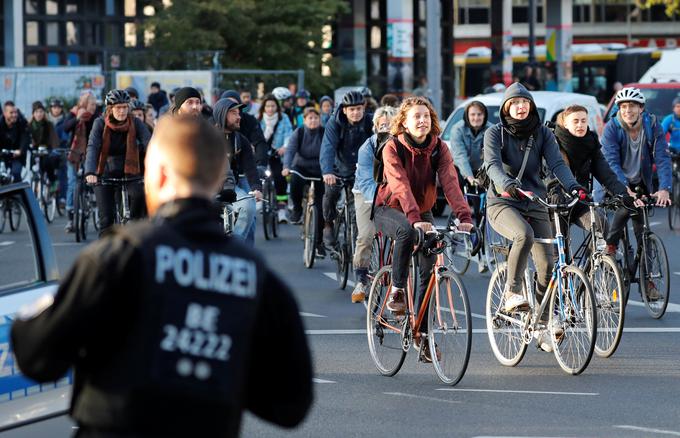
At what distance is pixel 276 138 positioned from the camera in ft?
67.9

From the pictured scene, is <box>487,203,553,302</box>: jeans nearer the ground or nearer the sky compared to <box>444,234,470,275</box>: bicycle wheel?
nearer the sky

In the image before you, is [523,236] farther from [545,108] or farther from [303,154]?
[545,108]

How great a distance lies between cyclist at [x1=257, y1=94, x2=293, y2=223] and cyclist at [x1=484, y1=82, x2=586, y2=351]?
1024cm

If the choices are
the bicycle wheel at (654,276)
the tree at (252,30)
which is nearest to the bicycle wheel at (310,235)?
the bicycle wheel at (654,276)

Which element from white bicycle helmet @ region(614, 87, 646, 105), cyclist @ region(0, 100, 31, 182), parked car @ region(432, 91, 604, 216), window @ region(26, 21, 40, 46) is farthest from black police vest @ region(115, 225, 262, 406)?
window @ region(26, 21, 40, 46)

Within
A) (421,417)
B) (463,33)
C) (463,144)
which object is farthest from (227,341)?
(463,33)

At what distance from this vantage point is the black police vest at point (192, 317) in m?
3.38

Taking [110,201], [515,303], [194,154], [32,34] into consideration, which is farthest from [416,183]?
[32,34]

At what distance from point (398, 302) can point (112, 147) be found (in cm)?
540

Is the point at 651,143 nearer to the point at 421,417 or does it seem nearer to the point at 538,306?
the point at 538,306

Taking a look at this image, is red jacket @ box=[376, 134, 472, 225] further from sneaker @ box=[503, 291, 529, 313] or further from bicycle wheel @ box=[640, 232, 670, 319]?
bicycle wheel @ box=[640, 232, 670, 319]

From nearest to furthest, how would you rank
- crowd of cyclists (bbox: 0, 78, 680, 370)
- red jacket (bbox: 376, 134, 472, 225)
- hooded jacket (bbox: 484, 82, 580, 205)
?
1. red jacket (bbox: 376, 134, 472, 225)
2. crowd of cyclists (bbox: 0, 78, 680, 370)
3. hooded jacket (bbox: 484, 82, 580, 205)

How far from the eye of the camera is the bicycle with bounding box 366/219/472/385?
344 inches

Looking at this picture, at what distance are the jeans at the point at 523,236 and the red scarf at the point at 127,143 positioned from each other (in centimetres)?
481
